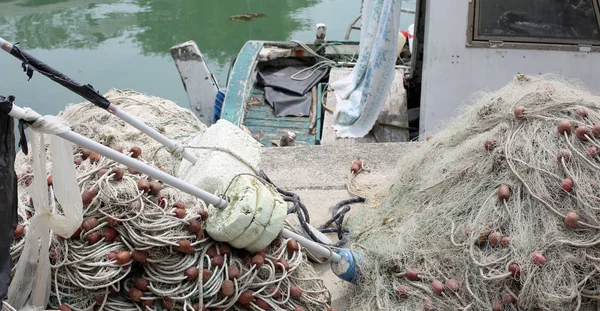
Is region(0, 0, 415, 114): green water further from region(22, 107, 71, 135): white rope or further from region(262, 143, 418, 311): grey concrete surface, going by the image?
region(22, 107, 71, 135): white rope

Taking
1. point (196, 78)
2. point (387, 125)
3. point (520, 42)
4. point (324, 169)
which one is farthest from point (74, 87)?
point (196, 78)

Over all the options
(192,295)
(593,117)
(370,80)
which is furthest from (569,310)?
(370,80)

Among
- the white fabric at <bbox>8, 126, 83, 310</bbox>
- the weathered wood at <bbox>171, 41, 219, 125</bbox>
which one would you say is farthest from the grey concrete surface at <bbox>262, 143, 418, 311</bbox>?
the weathered wood at <bbox>171, 41, 219, 125</bbox>

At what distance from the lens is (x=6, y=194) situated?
2.07 m

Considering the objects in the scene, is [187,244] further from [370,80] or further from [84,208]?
[370,80]

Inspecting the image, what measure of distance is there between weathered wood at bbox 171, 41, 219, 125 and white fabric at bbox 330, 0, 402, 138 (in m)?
1.66

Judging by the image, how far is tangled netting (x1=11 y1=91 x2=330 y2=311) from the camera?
8.02ft

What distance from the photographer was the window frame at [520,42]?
16.5 feet

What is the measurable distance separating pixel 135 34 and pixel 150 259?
11926 mm

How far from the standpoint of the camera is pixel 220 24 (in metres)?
13.9

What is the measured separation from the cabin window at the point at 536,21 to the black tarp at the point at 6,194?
4098 mm

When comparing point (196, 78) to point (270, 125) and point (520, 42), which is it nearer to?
point (270, 125)

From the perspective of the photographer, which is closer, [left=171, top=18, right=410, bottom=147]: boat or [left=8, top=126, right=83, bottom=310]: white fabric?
[left=8, top=126, right=83, bottom=310]: white fabric

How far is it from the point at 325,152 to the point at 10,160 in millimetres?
2855
